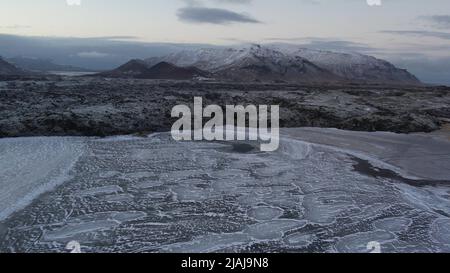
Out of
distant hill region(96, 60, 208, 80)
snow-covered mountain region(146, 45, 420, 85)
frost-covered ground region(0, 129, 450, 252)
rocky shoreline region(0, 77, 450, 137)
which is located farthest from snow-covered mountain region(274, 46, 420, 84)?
frost-covered ground region(0, 129, 450, 252)

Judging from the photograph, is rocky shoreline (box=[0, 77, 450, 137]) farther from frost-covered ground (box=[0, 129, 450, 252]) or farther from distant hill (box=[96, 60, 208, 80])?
distant hill (box=[96, 60, 208, 80])

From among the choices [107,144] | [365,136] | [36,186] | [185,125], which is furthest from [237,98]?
[36,186]

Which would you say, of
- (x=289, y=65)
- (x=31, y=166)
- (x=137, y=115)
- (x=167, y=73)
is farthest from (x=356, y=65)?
(x=31, y=166)

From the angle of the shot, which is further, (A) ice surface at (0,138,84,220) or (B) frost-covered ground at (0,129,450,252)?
(A) ice surface at (0,138,84,220)

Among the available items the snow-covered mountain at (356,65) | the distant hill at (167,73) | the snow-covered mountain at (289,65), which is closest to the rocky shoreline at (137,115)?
the distant hill at (167,73)

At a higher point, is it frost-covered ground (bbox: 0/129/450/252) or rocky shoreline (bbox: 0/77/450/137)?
→ rocky shoreline (bbox: 0/77/450/137)
